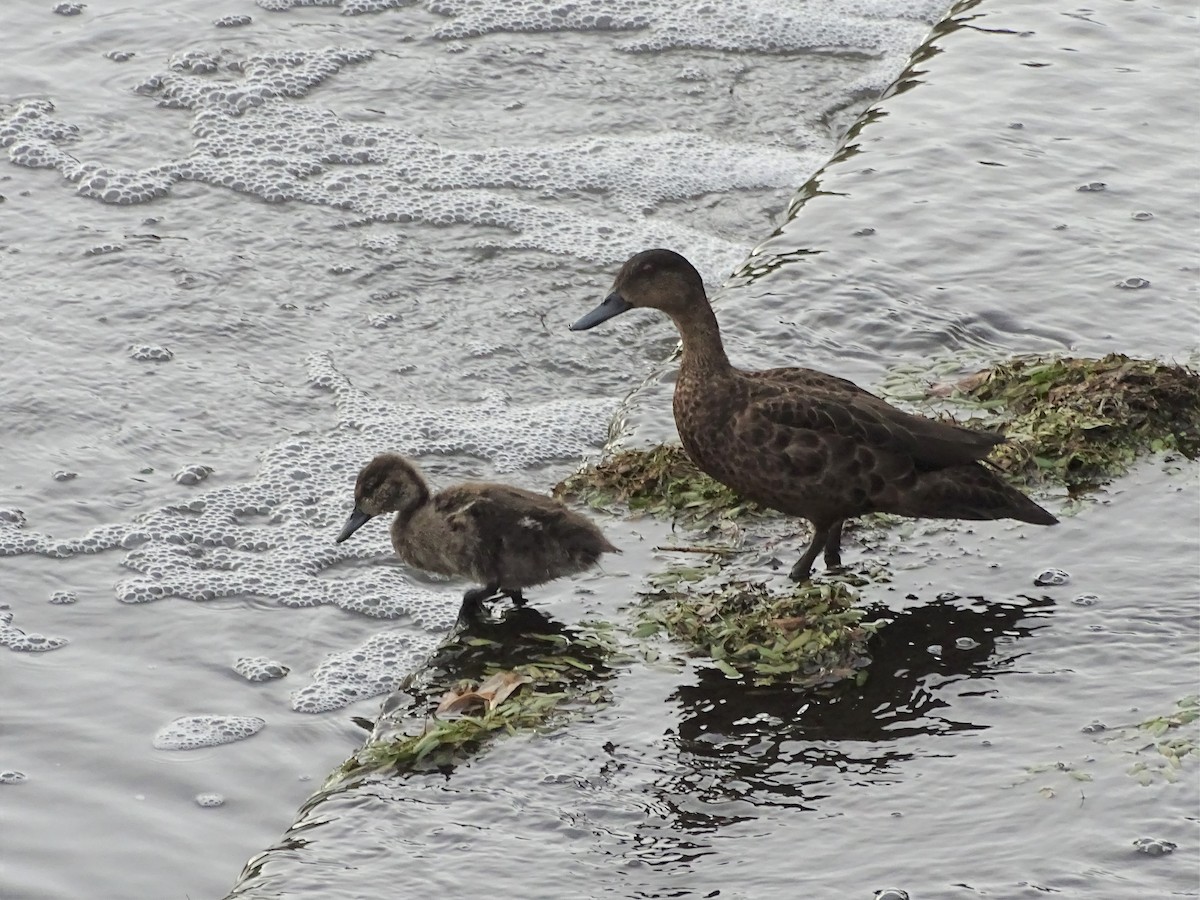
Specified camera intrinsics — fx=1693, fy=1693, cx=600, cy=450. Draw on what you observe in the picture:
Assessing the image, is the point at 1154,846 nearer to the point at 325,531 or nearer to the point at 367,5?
the point at 325,531

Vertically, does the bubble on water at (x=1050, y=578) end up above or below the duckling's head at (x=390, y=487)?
below

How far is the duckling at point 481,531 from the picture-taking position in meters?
5.96

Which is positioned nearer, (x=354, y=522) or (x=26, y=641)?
(x=26, y=641)

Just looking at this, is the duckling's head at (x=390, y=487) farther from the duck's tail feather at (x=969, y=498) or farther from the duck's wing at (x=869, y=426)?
the duck's tail feather at (x=969, y=498)

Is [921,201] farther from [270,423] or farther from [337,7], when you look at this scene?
[337,7]

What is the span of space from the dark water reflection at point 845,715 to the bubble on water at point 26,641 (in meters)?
2.49

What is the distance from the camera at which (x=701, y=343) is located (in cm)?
648

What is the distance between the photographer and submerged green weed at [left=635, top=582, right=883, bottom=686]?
5.45m

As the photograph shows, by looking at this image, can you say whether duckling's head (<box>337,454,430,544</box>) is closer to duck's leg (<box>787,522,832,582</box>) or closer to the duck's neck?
the duck's neck

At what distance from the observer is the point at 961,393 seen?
726 centimetres

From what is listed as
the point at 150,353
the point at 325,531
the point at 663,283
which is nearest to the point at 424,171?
the point at 150,353

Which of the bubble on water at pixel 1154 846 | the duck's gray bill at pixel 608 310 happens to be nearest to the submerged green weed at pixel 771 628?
the bubble on water at pixel 1154 846

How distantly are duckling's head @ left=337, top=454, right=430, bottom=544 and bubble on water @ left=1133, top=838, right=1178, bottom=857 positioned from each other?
2.96 meters

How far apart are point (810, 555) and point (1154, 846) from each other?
6.07 ft
